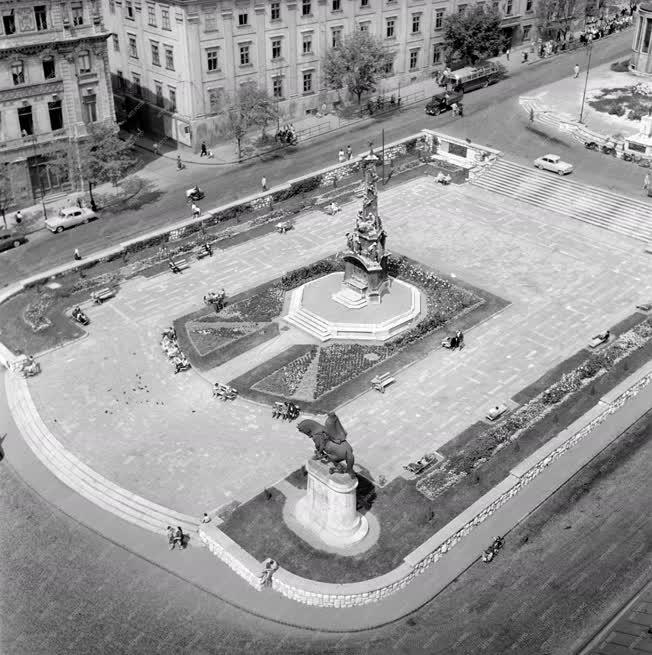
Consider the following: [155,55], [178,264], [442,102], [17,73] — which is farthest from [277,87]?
[178,264]

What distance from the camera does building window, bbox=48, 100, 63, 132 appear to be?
73.2 meters

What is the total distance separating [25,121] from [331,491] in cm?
5053

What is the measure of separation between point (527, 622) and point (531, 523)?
5979mm

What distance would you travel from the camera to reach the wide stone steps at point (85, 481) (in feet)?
133

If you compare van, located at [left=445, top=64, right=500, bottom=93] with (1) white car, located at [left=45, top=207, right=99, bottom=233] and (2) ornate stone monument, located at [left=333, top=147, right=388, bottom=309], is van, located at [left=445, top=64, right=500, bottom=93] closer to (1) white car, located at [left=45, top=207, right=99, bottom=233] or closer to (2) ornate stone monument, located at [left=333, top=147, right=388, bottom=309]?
(2) ornate stone monument, located at [left=333, top=147, right=388, bottom=309]

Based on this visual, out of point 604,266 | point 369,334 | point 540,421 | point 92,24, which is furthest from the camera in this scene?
point 92,24

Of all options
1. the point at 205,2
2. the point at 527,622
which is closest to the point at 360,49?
the point at 205,2

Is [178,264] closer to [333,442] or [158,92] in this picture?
[333,442]

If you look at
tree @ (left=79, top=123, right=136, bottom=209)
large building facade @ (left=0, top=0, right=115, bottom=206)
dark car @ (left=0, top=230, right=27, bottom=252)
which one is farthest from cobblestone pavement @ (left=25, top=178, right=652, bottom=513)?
large building facade @ (left=0, top=0, right=115, bottom=206)

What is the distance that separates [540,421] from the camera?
4588 cm

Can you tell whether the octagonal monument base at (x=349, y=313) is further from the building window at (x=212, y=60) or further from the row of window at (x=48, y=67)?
the building window at (x=212, y=60)

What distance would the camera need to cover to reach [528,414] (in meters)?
46.4

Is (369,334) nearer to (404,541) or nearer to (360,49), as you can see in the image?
(404,541)

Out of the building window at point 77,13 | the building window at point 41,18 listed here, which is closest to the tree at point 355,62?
the building window at point 77,13
